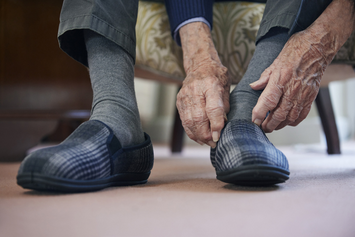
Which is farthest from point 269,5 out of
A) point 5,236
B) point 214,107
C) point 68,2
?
point 5,236

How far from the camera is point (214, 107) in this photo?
1.52ft

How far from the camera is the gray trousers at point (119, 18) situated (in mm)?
466

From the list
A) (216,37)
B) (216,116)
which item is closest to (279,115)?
(216,116)

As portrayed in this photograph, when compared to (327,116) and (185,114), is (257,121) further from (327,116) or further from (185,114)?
(327,116)

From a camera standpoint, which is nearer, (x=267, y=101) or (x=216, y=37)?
(x=267, y=101)

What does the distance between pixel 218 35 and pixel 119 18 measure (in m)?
0.39

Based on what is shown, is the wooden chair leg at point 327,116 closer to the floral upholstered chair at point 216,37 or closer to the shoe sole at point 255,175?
the floral upholstered chair at point 216,37

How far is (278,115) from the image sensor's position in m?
0.47

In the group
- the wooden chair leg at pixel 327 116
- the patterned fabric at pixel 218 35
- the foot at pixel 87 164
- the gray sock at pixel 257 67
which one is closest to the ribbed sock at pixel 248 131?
the gray sock at pixel 257 67

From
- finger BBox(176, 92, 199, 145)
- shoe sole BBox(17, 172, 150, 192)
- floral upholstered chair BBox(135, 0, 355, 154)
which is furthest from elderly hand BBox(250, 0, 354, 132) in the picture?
floral upholstered chair BBox(135, 0, 355, 154)

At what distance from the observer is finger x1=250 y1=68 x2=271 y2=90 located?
47 cm

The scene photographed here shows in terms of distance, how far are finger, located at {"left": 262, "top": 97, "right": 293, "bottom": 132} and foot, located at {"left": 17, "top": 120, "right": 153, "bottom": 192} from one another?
0.20 metres

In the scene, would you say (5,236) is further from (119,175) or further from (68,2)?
(68,2)

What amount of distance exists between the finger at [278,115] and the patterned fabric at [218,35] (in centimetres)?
39
